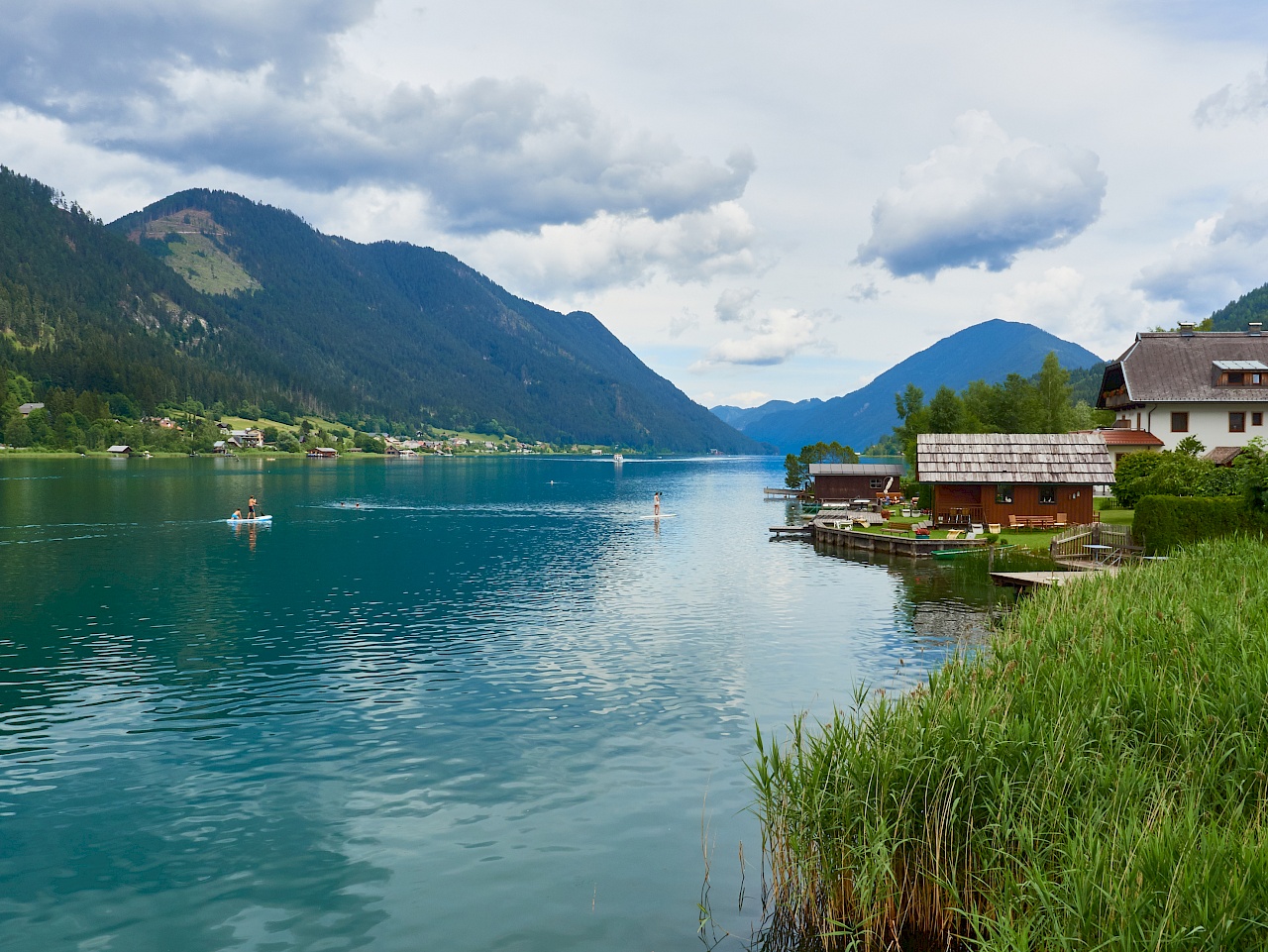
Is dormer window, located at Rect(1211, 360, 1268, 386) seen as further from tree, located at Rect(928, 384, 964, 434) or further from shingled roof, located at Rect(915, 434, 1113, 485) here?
tree, located at Rect(928, 384, 964, 434)

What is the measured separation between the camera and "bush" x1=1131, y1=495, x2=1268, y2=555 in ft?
149

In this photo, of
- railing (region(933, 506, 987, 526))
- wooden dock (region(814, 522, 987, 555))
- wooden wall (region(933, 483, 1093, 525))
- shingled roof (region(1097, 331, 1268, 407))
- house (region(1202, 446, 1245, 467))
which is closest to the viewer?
→ wooden dock (region(814, 522, 987, 555))

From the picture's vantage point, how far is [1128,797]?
39.6 ft

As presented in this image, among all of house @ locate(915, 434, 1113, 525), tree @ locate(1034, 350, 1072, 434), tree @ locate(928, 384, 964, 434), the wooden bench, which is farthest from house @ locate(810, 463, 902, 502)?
the wooden bench

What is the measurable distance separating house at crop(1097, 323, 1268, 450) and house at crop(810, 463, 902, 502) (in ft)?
117

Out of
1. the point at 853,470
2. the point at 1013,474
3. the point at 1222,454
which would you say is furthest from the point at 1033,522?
the point at 853,470

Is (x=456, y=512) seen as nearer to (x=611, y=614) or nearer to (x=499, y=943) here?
(x=611, y=614)

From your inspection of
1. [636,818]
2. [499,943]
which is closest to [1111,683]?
[636,818]

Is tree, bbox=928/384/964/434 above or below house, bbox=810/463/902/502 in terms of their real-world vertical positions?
above

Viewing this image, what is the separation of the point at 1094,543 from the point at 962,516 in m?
16.3

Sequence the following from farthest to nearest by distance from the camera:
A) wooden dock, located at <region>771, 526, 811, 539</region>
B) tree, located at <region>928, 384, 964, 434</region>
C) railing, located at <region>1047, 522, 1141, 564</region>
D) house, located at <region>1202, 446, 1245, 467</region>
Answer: tree, located at <region>928, 384, 964, 434</region>
wooden dock, located at <region>771, 526, 811, 539</region>
house, located at <region>1202, 446, 1245, 467</region>
railing, located at <region>1047, 522, 1141, 564</region>

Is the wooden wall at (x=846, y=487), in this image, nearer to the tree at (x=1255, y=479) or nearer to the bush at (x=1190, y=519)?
the bush at (x=1190, y=519)

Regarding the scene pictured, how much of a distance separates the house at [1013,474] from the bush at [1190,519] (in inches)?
770

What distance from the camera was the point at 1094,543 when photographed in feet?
187
